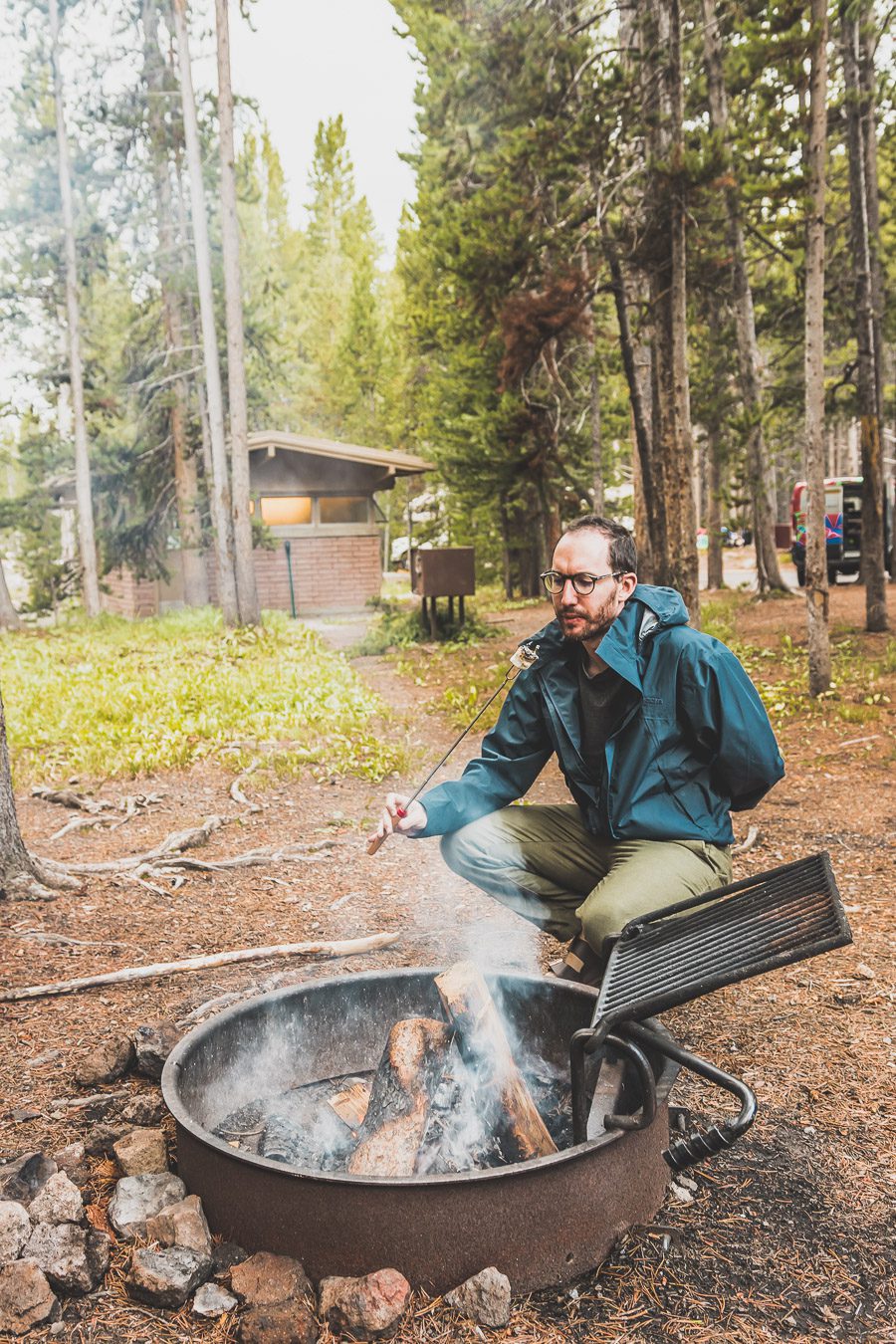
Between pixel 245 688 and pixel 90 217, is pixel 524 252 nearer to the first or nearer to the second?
pixel 245 688

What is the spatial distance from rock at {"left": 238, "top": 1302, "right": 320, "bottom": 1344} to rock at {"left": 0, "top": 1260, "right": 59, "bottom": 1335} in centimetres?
45

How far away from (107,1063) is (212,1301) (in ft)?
3.99

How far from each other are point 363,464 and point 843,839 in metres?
19.3

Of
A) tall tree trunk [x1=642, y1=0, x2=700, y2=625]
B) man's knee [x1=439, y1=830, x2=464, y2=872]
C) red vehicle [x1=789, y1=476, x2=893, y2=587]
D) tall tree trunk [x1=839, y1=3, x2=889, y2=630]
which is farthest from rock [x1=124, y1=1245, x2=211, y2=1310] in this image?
red vehicle [x1=789, y1=476, x2=893, y2=587]

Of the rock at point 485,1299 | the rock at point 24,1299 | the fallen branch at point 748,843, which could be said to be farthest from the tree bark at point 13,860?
the fallen branch at point 748,843

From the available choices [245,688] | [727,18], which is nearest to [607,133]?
[727,18]

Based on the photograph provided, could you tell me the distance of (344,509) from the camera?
24.7 m

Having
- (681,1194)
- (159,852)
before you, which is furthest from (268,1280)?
(159,852)

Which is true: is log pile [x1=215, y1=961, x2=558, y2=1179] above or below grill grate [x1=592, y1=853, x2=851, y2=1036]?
below

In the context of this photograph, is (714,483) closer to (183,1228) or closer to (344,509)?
(344,509)

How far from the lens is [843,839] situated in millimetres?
6102

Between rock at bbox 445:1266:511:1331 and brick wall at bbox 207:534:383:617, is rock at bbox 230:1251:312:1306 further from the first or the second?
brick wall at bbox 207:534:383:617

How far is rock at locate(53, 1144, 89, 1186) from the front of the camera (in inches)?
111

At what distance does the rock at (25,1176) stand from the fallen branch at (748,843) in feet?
13.2
